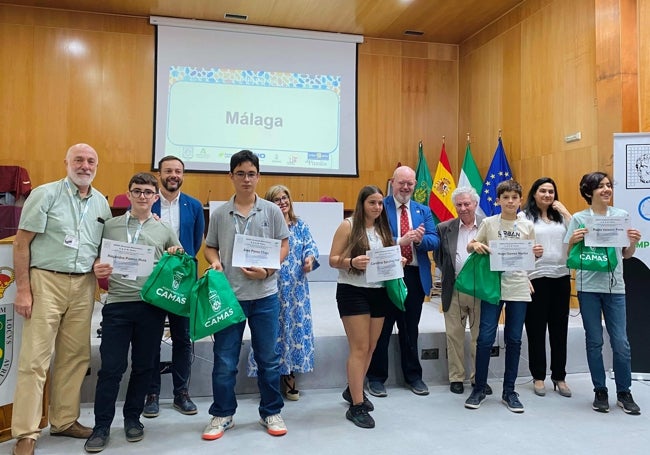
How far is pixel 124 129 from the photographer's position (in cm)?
682

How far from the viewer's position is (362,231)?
267 cm

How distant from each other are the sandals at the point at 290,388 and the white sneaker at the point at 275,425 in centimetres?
48

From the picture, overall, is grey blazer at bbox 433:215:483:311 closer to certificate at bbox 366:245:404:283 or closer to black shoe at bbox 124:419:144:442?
certificate at bbox 366:245:404:283

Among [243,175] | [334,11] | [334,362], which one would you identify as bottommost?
[334,362]

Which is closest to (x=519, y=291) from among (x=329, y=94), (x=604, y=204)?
(x=604, y=204)

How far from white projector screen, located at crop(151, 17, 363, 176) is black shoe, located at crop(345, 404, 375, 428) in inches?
192

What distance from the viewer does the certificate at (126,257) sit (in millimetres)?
2311

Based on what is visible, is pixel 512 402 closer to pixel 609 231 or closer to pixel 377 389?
pixel 377 389

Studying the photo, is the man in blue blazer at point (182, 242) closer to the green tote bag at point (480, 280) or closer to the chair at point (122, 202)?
the green tote bag at point (480, 280)

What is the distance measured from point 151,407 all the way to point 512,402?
2.08 m

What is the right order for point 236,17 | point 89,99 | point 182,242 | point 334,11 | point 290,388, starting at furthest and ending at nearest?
point 236,17 < point 89,99 < point 334,11 < point 290,388 < point 182,242

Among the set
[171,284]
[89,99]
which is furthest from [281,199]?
[89,99]

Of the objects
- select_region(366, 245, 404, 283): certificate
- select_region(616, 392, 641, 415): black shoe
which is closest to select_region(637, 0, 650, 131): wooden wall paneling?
select_region(616, 392, 641, 415): black shoe

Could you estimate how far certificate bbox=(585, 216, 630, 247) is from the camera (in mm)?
2918
